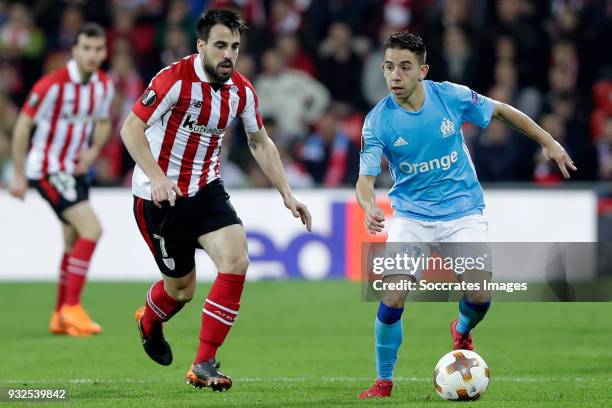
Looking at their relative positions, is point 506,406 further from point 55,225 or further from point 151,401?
point 55,225

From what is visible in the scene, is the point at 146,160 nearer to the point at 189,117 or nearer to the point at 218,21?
the point at 189,117

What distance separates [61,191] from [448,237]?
441 centimetres

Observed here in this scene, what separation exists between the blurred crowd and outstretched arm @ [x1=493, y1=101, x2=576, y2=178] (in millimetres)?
7472

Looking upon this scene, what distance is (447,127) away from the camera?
737 centimetres

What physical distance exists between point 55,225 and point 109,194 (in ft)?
2.46

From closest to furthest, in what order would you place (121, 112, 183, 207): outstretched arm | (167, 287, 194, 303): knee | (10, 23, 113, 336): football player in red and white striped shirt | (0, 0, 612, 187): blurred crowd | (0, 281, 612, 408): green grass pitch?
(121, 112, 183, 207): outstretched arm, (0, 281, 612, 408): green grass pitch, (167, 287, 194, 303): knee, (10, 23, 113, 336): football player in red and white striped shirt, (0, 0, 612, 187): blurred crowd

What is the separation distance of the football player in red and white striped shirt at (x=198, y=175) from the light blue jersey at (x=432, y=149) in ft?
2.08

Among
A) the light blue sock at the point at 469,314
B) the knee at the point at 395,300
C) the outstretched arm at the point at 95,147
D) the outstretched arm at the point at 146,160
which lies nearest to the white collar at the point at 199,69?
the outstretched arm at the point at 146,160

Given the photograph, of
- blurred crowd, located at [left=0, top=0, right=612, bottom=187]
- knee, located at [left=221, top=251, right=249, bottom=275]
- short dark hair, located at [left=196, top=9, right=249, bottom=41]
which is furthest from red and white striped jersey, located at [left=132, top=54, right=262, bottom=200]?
blurred crowd, located at [left=0, top=0, right=612, bottom=187]

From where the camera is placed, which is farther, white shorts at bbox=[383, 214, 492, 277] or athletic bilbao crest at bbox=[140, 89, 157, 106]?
white shorts at bbox=[383, 214, 492, 277]

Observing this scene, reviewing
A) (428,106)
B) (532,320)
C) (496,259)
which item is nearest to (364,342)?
(532,320)

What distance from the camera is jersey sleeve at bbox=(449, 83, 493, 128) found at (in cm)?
742

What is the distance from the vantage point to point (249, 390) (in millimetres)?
7324

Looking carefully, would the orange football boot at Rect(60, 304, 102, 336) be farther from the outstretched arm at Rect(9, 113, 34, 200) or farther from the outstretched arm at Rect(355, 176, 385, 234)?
the outstretched arm at Rect(355, 176, 385, 234)
